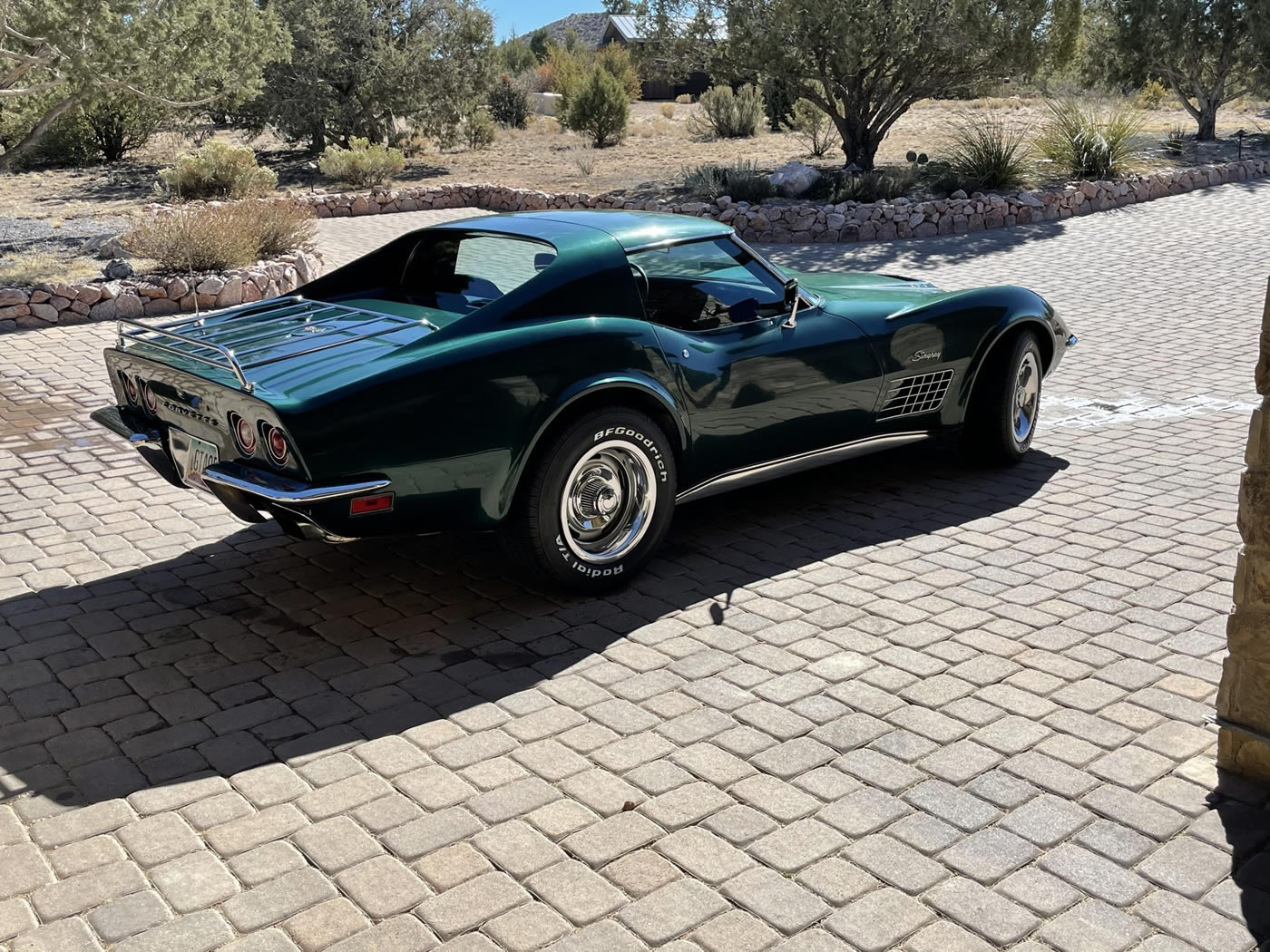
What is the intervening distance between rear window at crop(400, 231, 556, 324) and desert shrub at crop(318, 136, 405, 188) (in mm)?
15540

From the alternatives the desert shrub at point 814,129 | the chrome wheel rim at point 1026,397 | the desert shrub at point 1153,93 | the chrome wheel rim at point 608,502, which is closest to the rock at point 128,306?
the chrome wheel rim at point 608,502

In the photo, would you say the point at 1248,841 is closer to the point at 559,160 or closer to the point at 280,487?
the point at 280,487

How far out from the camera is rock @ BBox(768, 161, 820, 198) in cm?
1709

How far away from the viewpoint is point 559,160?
78.4 ft

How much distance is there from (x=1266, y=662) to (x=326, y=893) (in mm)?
2741

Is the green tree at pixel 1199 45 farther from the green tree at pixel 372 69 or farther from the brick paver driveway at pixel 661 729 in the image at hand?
the brick paver driveway at pixel 661 729

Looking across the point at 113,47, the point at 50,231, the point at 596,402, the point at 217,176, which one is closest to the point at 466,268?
the point at 596,402

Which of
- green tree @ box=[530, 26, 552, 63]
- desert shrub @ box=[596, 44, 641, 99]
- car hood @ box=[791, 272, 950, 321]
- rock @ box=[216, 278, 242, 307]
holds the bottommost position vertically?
rock @ box=[216, 278, 242, 307]

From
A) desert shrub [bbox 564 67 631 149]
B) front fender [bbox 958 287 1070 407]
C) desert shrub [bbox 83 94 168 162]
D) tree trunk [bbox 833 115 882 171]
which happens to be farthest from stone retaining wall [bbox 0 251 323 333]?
desert shrub [bbox 564 67 631 149]

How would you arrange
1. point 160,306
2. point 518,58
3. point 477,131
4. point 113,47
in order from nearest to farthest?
point 160,306 < point 113,47 < point 477,131 < point 518,58

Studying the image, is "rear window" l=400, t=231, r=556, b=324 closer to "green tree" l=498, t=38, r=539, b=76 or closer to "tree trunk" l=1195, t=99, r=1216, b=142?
"tree trunk" l=1195, t=99, r=1216, b=142

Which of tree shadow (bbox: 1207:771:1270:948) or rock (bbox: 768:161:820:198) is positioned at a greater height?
rock (bbox: 768:161:820:198)

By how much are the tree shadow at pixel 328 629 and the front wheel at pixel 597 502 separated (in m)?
0.19

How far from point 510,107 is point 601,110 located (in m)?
5.14
